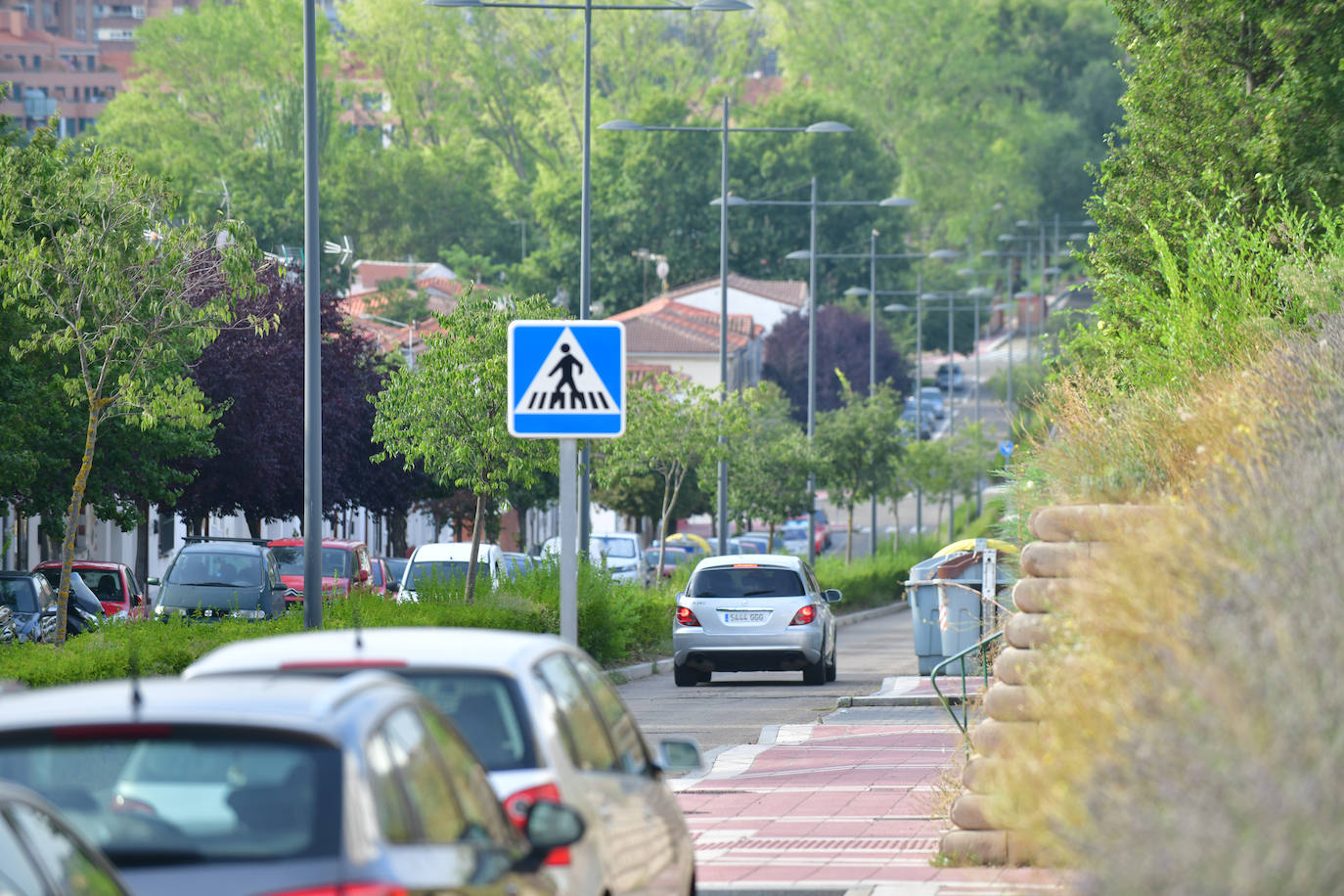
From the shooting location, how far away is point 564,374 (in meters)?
10.6

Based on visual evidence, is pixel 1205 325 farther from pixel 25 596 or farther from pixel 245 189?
pixel 245 189

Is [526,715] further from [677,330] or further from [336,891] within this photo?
[677,330]

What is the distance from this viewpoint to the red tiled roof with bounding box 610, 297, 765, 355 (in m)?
78.9

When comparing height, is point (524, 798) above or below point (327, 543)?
below

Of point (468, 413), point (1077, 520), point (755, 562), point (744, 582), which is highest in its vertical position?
point (468, 413)

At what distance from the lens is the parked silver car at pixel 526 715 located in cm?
654

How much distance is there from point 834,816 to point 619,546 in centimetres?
2938

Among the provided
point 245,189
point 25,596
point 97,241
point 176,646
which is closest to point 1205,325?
point 176,646

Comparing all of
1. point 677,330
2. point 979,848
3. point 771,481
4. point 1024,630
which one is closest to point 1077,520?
point 1024,630

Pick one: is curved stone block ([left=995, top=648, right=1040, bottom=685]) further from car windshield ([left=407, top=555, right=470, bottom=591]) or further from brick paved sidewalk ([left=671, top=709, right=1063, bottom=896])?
car windshield ([left=407, top=555, right=470, bottom=591])

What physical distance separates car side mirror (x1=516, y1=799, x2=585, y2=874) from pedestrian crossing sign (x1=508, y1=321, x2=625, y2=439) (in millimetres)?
4830

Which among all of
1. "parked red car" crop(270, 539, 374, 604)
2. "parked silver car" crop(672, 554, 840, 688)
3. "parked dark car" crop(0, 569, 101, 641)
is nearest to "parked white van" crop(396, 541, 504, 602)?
"parked red car" crop(270, 539, 374, 604)

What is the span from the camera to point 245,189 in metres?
84.4

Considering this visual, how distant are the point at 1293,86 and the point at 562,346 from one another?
1089 centimetres
